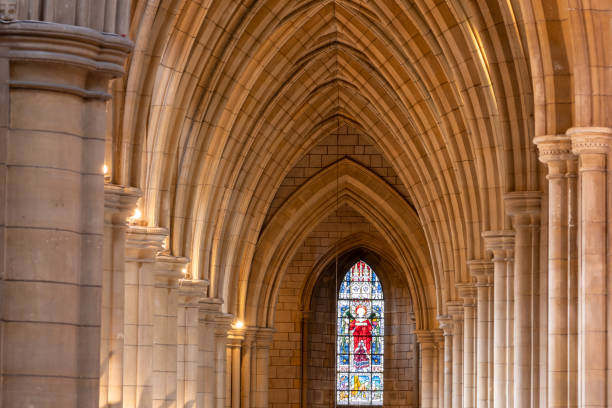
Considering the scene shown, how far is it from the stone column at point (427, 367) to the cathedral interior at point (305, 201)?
0.10 meters

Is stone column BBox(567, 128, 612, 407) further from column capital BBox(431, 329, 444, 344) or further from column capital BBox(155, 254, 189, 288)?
column capital BBox(431, 329, 444, 344)

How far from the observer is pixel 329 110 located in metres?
36.4

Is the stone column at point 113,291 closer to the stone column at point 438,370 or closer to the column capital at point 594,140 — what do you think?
the column capital at point 594,140

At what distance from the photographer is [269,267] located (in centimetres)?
4084

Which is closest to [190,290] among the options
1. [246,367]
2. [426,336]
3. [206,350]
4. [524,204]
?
[206,350]

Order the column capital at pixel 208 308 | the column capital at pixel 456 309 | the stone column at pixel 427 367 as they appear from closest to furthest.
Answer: the column capital at pixel 208 308
the column capital at pixel 456 309
the stone column at pixel 427 367

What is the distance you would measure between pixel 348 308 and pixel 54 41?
4077 centimetres

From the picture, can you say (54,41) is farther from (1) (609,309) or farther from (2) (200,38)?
(2) (200,38)

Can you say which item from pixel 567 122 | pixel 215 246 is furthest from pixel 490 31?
pixel 215 246

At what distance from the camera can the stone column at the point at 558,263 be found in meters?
14.7

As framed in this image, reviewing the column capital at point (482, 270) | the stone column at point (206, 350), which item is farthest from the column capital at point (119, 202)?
the stone column at point (206, 350)

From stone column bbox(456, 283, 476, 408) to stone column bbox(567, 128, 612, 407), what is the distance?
13620mm

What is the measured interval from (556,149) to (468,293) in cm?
1406

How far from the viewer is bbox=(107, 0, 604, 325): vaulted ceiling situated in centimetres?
1803
